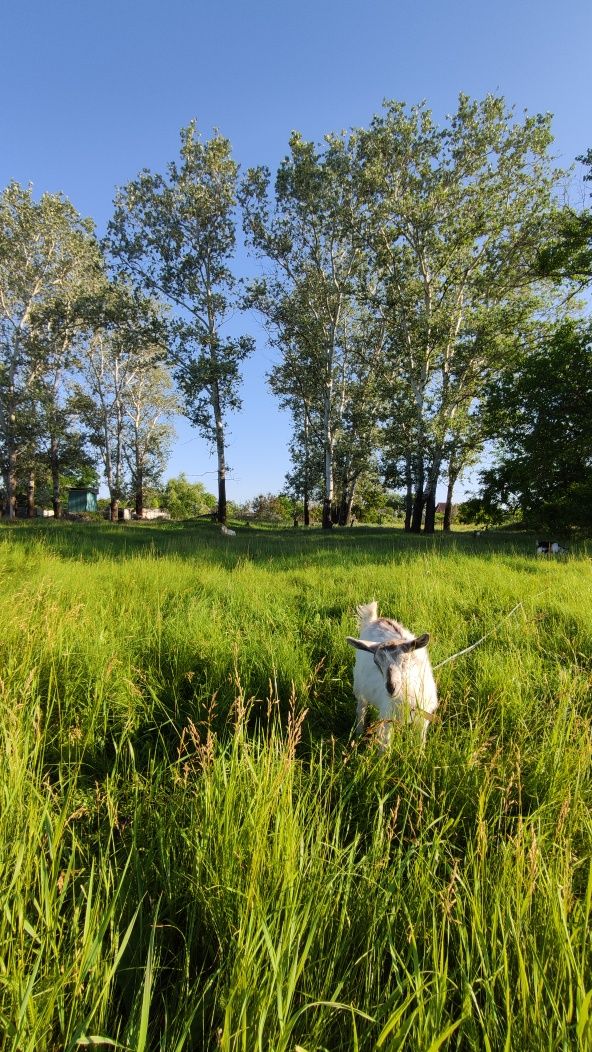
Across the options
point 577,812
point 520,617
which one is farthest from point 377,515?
point 577,812

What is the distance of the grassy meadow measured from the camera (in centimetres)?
115

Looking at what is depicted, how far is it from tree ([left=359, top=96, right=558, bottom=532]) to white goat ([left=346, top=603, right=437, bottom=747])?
18.2 metres

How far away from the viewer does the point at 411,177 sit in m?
19.9

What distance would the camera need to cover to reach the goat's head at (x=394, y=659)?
2.57 m

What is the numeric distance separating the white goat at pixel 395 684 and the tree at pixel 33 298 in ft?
99.4

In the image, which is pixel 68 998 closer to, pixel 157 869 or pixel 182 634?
pixel 157 869

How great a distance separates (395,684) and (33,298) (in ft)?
114

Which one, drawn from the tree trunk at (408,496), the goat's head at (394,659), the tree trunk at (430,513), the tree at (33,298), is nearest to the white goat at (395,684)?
the goat's head at (394,659)

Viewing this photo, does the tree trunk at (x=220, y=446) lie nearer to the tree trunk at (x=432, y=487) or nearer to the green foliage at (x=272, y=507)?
the tree trunk at (x=432, y=487)

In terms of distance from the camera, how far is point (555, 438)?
15.6 metres

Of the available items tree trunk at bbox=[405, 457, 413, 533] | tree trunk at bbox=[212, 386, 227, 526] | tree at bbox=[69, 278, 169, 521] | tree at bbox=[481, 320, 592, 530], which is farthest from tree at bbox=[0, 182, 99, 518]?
tree at bbox=[481, 320, 592, 530]

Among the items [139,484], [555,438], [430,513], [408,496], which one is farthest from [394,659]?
[139,484]

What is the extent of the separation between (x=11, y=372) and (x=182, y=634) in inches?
1180

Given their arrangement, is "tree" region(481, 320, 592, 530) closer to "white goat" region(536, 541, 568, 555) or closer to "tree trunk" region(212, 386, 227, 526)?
"white goat" region(536, 541, 568, 555)
